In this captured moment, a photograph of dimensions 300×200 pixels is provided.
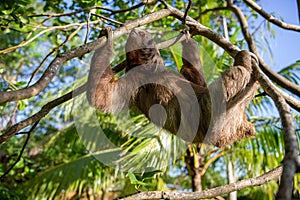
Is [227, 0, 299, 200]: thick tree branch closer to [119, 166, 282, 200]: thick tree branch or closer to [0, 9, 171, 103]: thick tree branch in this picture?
[119, 166, 282, 200]: thick tree branch

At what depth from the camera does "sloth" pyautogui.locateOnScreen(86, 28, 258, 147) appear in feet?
13.5

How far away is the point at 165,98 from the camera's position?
4.43m

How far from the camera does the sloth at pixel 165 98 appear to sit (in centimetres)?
412

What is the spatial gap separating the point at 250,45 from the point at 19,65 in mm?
16349

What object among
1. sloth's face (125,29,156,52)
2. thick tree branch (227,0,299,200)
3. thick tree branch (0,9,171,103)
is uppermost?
sloth's face (125,29,156,52)

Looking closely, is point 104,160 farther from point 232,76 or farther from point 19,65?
point 19,65

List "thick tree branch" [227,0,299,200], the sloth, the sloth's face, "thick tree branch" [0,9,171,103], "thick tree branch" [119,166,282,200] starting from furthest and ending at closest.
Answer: the sloth's face, the sloth, "thick tree branch" [119,166,282,200], "thick tree branch" [0,9,171,103], "thick tree branch" [227,0,299,200]

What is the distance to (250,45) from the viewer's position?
5582 mm

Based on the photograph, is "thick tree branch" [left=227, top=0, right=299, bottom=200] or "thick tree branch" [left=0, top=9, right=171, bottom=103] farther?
"thick tree branch" [left=0, top=9, right=171, bottom=103]

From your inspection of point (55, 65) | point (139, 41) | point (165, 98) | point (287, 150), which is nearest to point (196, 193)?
point (287, 150)

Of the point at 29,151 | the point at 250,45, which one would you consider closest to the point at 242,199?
the point at 29,151

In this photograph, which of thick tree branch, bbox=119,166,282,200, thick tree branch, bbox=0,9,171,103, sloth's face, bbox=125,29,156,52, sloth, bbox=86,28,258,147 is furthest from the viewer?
sloth's face, bbox=125,29,156,52

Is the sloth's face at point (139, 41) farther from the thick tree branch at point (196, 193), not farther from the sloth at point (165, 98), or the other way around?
the thick tree branch at point (196, 193)

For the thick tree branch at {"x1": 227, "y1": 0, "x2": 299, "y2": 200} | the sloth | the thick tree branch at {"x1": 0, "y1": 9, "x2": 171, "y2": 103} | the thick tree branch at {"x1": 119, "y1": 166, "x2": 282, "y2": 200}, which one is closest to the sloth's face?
the sloth
